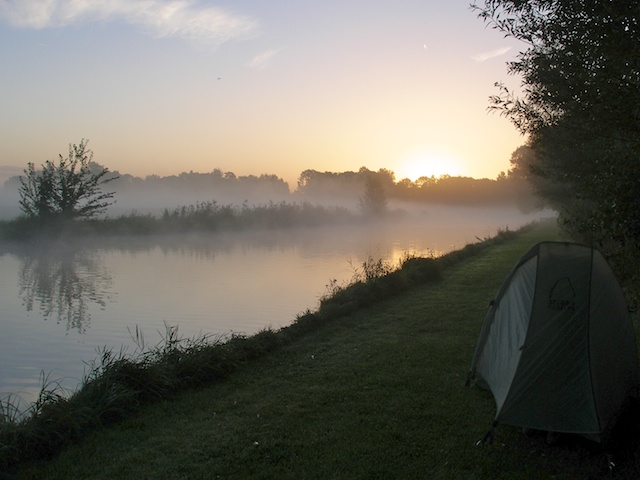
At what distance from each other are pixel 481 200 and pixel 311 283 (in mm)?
100428

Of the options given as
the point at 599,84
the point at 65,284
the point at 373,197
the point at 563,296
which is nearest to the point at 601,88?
the point at 599,84

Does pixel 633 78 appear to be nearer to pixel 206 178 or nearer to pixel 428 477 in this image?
pixel 428 477

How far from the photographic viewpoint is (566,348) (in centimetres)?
A: 504

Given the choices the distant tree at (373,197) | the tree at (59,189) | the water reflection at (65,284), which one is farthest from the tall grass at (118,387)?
the distant tree at (373,197)

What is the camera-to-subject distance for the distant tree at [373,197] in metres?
65.1

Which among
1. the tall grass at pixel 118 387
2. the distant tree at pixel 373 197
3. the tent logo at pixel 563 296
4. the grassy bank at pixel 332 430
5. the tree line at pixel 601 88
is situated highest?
the distant tree at pixel 373 197

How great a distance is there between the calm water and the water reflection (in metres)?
0.03

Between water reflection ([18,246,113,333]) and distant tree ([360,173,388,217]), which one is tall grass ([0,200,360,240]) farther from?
distant tree ([360,173,388,217])

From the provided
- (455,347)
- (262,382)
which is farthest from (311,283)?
(262,382)

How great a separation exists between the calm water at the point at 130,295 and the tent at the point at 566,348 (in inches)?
268

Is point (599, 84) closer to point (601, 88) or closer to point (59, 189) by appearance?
point (601, 88)

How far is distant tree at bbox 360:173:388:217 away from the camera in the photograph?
2564 inches

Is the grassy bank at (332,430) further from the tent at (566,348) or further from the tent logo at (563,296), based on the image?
the tent logo at (563,296)

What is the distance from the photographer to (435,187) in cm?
11581
